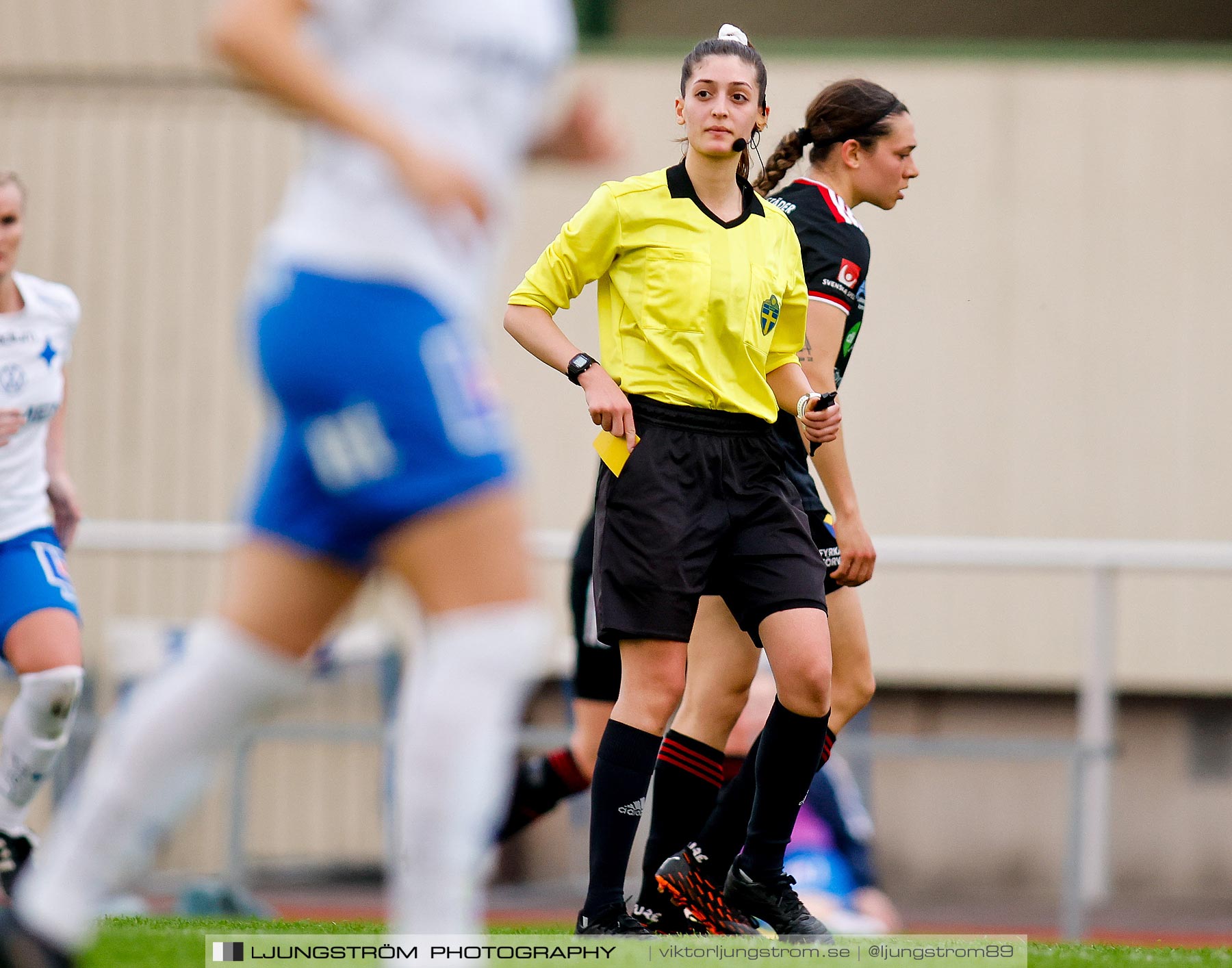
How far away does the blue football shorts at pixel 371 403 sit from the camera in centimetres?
210

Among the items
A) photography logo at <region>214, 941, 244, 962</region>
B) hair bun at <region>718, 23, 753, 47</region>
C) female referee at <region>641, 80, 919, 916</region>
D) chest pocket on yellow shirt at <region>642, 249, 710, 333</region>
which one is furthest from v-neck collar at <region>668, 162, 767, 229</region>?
photography logo at <region>214, 941, 244, 962</region>

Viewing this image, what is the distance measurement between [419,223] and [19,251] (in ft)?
27.2

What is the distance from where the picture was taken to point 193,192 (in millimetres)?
9688

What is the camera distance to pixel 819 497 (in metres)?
4.07

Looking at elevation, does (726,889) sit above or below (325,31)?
below

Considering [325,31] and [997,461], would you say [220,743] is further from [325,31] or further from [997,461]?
[997,461]

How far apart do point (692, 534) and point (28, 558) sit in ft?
6.33

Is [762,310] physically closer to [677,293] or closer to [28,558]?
[677,293]

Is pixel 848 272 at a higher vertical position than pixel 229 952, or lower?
higher

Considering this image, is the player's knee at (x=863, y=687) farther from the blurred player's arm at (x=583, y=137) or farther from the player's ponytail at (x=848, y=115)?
the blurred player's arm at (x=583, y=137)

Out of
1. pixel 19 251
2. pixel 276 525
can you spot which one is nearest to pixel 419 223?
pixel 276 525

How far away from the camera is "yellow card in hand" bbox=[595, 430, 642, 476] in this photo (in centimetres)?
370

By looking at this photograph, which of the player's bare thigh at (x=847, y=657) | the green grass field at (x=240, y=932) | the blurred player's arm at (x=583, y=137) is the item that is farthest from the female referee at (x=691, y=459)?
the blurred player's arm at (x=583, y=137)

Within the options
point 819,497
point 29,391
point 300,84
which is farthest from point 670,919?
point 300,84
